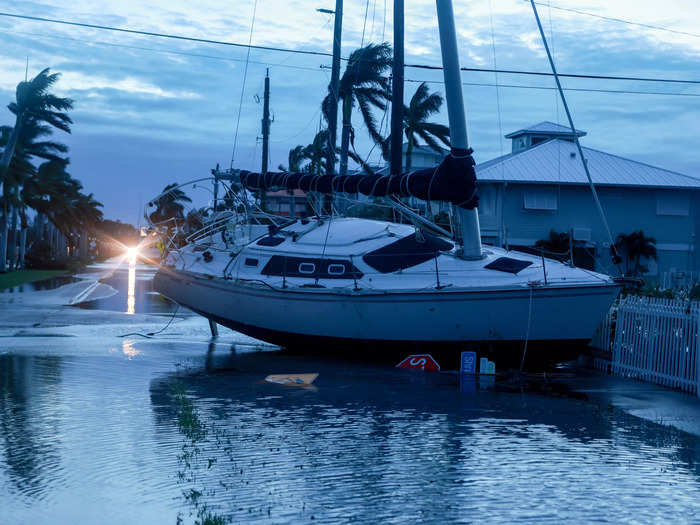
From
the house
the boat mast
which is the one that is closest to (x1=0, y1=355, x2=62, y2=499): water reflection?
the boat mast

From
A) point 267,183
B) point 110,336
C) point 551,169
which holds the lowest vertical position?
point 110,336

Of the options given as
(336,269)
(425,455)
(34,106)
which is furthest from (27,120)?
(425,455)

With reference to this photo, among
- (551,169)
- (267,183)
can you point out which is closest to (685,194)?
(551,169)

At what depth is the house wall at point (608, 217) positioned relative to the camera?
140ft

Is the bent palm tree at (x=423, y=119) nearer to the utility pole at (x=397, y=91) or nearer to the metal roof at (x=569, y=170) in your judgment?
the metal roof at (x=569, y=170)

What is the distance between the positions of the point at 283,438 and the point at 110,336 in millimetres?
10980

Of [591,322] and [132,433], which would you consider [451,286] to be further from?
[132,433]

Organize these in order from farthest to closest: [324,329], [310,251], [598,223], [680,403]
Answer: [598,223]
[310,251]
[324,329]
[680,403]

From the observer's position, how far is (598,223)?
1695 inches

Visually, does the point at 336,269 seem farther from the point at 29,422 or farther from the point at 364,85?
the point at 364,85

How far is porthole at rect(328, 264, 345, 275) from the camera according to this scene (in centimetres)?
1600

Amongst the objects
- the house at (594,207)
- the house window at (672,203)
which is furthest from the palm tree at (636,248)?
the house window at (672,203)

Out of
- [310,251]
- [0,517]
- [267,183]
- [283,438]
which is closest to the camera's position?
[0,517]

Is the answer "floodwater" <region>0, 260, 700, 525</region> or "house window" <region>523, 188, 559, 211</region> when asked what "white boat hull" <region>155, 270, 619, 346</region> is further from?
"house window" <region>523, 188, 559, 211</region>
